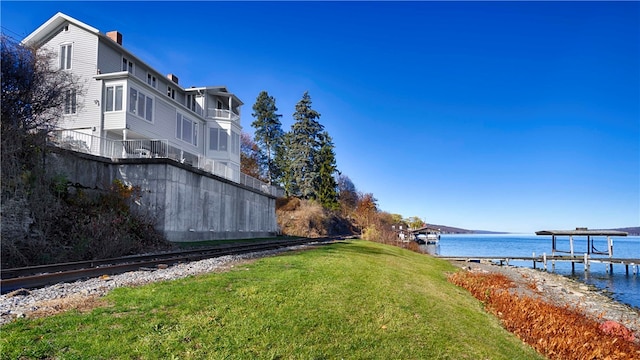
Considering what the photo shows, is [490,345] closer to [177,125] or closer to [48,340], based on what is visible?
[48,340]

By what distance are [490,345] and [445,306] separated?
2376mm

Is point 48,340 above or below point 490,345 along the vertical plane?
above

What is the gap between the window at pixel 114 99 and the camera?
25719 millimetres

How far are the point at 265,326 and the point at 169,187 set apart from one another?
18.0 meters

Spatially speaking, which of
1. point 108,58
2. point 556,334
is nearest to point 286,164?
point 108,58

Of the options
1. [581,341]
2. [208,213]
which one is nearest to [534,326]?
[581,341]

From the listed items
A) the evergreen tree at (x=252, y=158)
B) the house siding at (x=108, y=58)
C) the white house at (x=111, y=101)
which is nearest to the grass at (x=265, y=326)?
the white house at (x=111, y=101)

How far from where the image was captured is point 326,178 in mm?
56031

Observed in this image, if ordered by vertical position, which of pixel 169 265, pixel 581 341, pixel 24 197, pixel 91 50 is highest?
pixel 91 50

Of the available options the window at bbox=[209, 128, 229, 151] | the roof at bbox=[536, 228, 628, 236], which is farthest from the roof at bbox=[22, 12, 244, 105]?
the roof at bbox=[536, 228, 628, 236]

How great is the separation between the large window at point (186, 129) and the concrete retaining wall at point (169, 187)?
6.79m

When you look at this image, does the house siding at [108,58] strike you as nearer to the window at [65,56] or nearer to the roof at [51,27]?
the roof at [51,27]

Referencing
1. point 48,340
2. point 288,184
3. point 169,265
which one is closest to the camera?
point 48,340

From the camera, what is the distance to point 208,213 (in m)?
26.3
